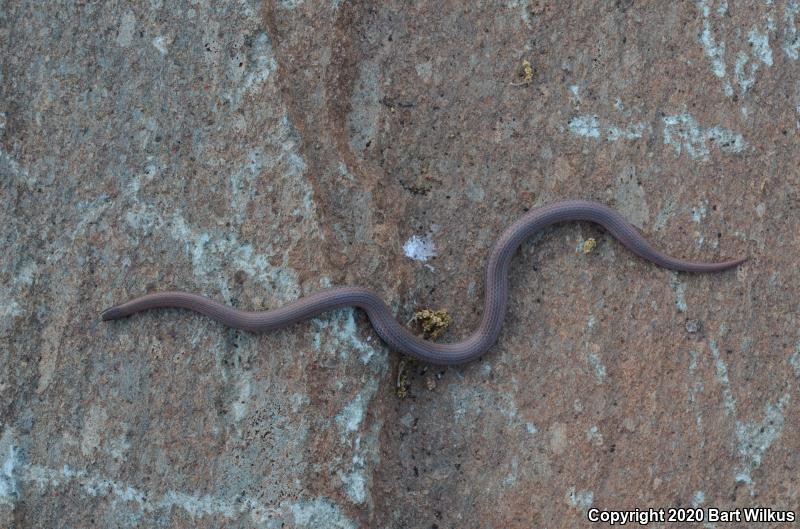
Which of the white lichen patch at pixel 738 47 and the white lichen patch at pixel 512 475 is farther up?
the white lichen patch at pixel 738 47

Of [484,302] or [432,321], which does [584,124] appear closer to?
[484,302]

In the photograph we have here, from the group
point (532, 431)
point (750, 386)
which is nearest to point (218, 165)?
point (532, 431)

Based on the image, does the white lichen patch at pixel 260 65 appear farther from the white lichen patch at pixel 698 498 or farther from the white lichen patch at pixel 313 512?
the white lichen patch at pixel 698 498

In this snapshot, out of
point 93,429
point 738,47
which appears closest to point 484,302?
point 738,47

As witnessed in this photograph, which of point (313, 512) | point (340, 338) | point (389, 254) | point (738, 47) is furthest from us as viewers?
point (738, 47)

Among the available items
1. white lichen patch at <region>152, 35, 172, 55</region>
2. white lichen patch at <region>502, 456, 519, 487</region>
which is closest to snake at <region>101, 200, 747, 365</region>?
white lichen patch at <region>502, 456, 519, 487</region>

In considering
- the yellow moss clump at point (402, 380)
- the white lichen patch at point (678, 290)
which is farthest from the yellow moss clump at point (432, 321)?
the white lichen patch at point (678, 290)

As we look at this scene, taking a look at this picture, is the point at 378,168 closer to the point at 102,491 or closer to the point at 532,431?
the point at 532,431
